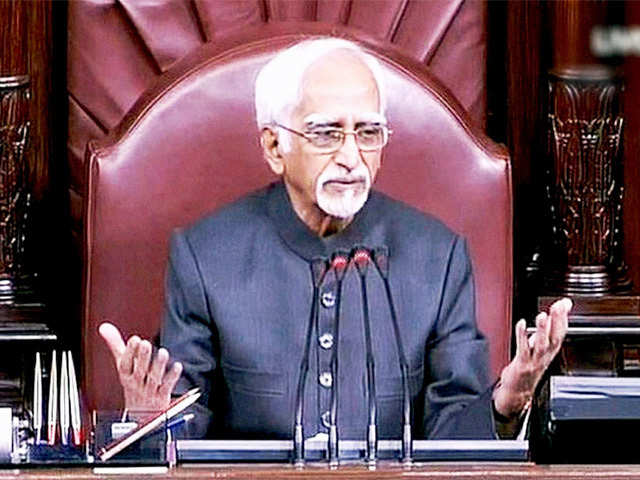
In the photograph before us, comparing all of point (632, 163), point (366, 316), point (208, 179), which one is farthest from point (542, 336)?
point (632, 163)

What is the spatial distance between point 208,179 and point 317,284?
457 mm

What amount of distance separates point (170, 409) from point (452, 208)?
98 centimetres

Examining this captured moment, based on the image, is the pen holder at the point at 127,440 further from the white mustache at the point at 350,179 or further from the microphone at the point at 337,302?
the white mustache at the point at 350,179

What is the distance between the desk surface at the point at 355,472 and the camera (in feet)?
6.50

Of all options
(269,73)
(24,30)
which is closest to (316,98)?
(269,73)

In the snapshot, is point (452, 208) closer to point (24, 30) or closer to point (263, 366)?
point (263, 366)

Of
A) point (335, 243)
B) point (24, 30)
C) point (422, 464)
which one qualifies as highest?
point (24, 30)

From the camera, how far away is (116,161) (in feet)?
9.91

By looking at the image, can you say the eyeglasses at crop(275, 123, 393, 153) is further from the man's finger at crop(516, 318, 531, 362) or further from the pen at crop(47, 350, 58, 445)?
the pen at crop(47, 350, 58, 445)

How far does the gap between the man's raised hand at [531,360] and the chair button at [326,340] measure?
11.0 inches

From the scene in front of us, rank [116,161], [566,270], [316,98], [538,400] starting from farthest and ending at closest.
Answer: [566,270], [116,161], [316,98], [538,400]

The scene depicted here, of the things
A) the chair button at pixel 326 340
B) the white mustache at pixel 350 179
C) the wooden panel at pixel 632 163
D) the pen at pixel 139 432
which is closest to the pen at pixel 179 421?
the pen at pixel 139 432

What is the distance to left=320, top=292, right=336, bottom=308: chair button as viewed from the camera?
2617 millimetres

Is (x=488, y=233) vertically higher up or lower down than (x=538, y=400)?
higher up
